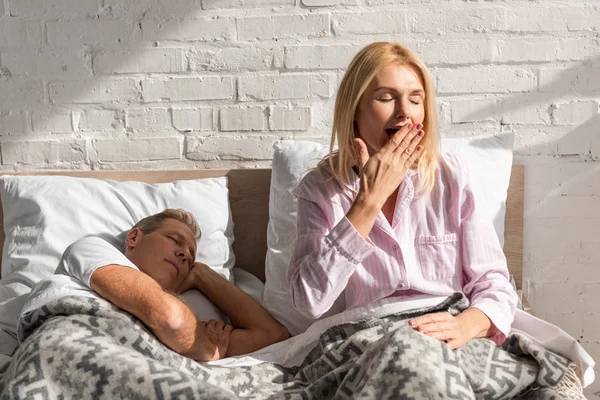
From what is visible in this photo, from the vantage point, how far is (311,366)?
161cm

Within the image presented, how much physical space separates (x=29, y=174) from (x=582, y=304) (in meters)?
1.75

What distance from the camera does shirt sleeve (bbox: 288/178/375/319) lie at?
158cm

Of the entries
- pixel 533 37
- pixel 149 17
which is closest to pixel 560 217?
pixel 533 37

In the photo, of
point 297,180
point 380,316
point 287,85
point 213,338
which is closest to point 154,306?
point 213,338

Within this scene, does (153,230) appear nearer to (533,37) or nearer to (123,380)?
(123,380)

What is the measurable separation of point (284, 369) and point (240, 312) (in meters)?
0.23

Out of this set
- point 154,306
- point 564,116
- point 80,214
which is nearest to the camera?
point 154,306

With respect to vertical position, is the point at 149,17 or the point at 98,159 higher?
the point at 149,17

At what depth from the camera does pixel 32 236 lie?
204 cm

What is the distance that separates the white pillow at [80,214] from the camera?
200 centimetres

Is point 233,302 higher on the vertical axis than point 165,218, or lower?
lower

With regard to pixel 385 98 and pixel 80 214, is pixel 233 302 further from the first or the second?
pixel 385 98

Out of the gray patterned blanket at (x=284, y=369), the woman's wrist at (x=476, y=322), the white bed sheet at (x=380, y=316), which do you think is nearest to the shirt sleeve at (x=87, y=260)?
the gray patterned blanket at (x=284, y=369)

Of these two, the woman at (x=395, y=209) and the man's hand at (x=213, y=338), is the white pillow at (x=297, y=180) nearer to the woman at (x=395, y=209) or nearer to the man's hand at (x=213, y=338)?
the man's hand at (x=213, y=338)
